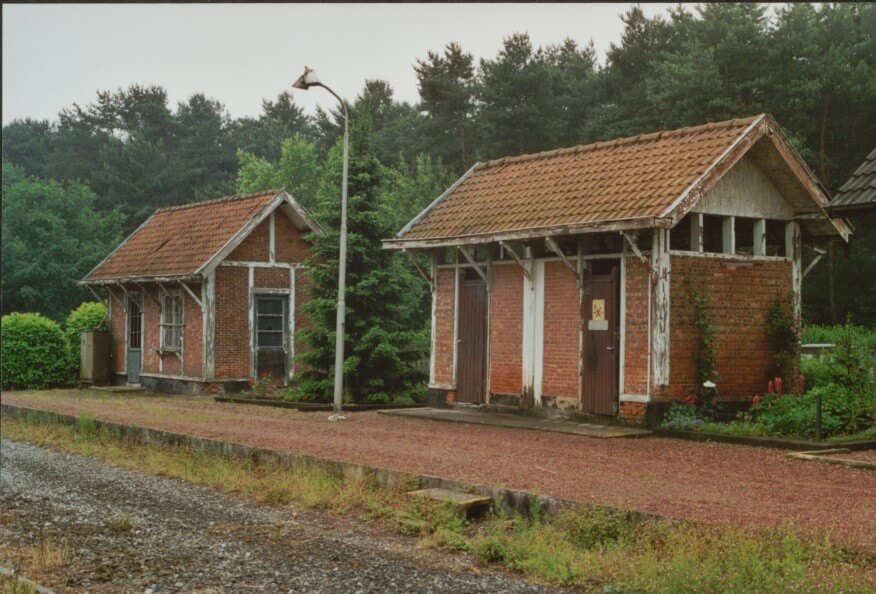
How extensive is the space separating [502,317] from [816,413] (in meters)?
6.34

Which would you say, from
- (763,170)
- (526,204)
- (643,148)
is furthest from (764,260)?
(526,204)

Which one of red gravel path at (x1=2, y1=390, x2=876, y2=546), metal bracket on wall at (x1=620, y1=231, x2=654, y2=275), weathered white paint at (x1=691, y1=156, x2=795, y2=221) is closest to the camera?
red gravel path at (x1=2, y1=390, x2=876, y2=546)

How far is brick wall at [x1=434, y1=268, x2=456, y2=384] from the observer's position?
66.2ft

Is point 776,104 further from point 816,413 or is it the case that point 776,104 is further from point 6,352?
point 6,352

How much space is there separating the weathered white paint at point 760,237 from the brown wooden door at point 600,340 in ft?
8.68

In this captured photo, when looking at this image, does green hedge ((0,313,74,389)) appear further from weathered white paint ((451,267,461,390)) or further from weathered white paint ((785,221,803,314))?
weathered white paint ((785,221,803,314))

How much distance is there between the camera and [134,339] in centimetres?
3044

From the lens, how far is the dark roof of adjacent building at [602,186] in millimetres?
16109

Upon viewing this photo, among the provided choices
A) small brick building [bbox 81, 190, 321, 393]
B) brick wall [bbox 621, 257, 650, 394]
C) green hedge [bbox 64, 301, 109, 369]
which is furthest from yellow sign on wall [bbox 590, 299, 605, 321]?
green hedge [bbox 64, 301, 109, 369]

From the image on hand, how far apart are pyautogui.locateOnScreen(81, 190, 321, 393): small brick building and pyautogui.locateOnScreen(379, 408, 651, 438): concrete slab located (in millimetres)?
7693

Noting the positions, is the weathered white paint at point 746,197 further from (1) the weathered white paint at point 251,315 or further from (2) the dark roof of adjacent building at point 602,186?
(1) the weathered white paint at point 251,315

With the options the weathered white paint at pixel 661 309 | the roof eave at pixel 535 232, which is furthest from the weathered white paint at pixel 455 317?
the weathered white paint at pixel 661 309

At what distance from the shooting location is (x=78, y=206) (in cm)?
4300

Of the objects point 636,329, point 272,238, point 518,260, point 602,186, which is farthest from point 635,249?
point 272,238
